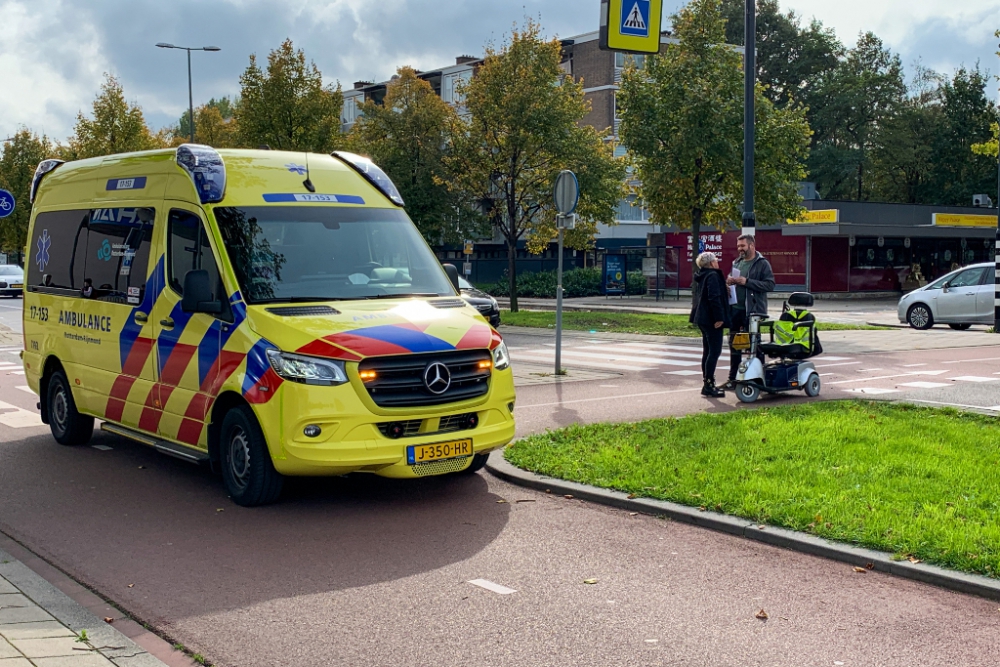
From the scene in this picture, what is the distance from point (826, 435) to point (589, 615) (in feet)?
15.4

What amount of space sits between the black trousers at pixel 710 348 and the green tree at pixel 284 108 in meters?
27.9

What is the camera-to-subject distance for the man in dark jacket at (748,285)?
12.7 meters

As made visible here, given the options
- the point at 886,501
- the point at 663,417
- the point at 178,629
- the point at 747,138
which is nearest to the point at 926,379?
the point at 663,417

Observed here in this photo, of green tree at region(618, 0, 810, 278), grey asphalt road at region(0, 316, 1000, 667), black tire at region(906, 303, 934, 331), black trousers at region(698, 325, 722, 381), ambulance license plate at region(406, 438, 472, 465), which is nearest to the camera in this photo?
grey asphalt road at region(0, 316, 1000, 667)

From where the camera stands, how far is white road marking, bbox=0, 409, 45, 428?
36.8ft

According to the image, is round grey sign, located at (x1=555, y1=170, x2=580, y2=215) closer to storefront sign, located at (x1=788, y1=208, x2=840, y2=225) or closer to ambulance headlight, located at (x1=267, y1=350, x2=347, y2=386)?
ambulance headlight, located at (x1=267, y1=350, x2=347, y2=386)

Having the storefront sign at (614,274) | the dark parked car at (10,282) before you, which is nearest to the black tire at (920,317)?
the storefront sign at (614,274)

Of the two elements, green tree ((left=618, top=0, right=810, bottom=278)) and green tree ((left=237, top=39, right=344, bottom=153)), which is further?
green tree ((left=237, top=39, right=344, bottom=153))

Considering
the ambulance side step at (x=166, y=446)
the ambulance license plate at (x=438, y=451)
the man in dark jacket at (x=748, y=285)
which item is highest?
the man in dark jacket at (x=748, y=285)

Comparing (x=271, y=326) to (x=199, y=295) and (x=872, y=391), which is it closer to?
(x=199, y=295)

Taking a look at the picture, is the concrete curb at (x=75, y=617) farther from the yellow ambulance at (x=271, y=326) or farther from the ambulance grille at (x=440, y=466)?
the ambulance grille at (x=440, y=466)

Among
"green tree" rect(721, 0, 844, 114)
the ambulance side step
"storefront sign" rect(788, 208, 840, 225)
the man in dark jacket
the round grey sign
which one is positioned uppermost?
"green tree" rect(721, 0, 844, 114)

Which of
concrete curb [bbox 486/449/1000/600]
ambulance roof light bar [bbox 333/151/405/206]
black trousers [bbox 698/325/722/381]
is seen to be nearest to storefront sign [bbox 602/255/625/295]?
black trousers [bbox 698/325/722/381]

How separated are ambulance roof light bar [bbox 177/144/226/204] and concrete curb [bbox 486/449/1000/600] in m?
2.95
